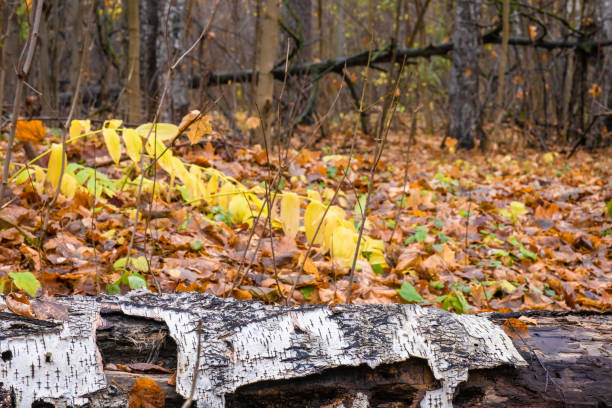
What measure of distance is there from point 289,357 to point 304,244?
1.70 metres

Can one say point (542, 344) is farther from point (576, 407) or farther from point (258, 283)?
point (258, 283)

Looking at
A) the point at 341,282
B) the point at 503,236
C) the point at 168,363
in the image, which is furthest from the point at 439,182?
the point at 168,363

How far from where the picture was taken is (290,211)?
2.04 m

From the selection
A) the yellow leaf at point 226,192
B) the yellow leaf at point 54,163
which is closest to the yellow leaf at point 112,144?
the yellow leaf at point 54,163

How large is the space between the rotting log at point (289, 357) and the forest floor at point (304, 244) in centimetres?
45

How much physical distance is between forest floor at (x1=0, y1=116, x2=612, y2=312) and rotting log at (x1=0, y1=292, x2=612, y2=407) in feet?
1.46

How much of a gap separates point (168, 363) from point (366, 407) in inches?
17.4

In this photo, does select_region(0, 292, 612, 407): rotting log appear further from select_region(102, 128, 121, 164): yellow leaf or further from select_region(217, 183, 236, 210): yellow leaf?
select_region(217, 183, 236, 210): yellow leaf

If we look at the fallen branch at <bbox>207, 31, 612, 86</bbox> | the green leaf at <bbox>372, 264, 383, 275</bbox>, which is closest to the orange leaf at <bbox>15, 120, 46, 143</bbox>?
the green leaf at <bbox>372, 264, 383, 275</bbox>

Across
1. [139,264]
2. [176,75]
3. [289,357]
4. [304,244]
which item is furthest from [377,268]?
[176,75]

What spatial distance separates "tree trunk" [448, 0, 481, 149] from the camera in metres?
7.98

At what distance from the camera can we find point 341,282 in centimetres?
229

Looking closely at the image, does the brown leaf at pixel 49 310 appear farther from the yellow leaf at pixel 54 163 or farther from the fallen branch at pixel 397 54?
the fallen branch at pixel 397 54

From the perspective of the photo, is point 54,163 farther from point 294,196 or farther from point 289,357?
point 289,357
